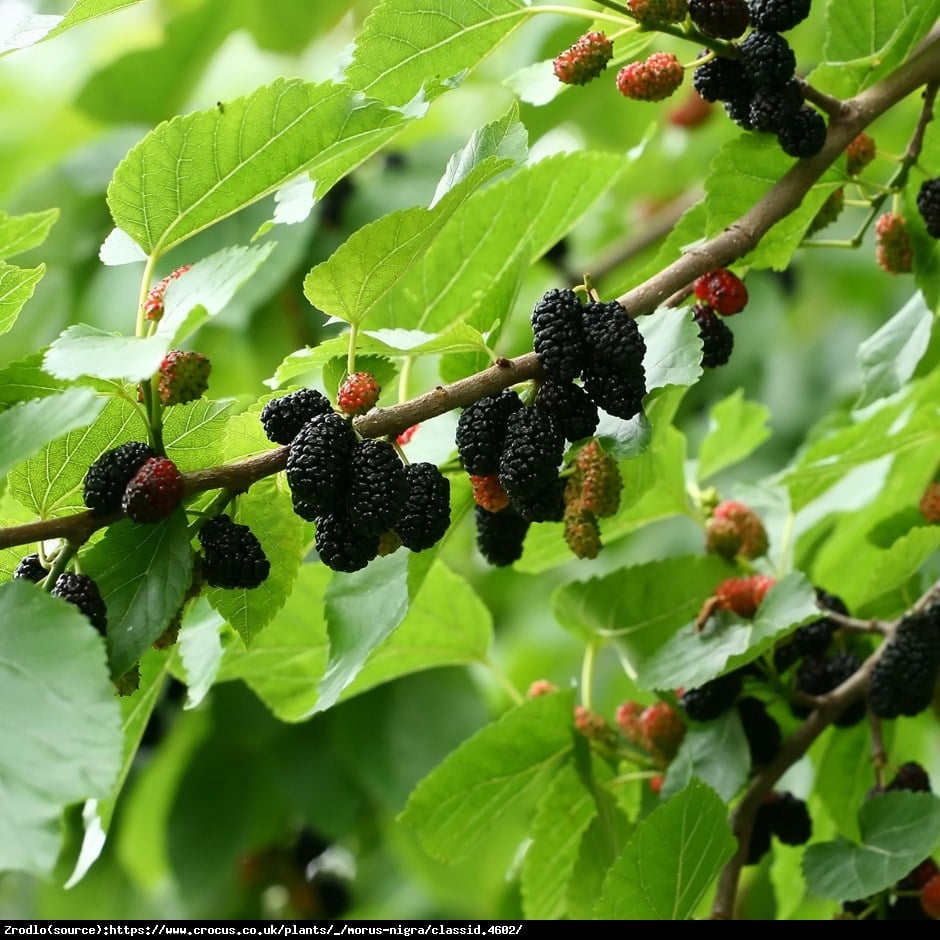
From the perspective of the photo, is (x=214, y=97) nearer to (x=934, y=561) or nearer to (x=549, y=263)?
(x=549, y=263)

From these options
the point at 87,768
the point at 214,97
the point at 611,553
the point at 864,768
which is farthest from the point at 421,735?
the point at 214,97

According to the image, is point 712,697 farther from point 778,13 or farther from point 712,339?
point 778,13

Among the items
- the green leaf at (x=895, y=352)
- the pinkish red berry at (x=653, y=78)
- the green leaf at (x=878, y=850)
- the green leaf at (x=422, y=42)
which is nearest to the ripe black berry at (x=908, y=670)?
the green leaf at (x=878, y=850)

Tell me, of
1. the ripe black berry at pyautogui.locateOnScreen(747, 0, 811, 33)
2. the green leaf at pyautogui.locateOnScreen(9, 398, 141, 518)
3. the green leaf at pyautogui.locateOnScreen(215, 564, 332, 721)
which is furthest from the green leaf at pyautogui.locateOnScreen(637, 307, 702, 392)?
the green leaf at pyautogui.locateOnScreen(215, 564, 332, 721)

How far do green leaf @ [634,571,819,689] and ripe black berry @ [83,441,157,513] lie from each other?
1.97ft

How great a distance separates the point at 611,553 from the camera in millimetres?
2568

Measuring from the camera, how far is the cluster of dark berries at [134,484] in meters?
0.89

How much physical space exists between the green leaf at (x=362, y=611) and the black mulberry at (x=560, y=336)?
0.85 feet

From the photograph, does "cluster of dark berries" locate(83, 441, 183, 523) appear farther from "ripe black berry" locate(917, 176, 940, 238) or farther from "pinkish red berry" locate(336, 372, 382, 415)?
"ripe black berry" locate(917, 176, 940, 238)

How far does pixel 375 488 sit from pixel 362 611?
267 mm

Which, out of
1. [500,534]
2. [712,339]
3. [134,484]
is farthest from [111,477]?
[712,339]

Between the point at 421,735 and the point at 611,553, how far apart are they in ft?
1.94

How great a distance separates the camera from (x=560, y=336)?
0.96 meters

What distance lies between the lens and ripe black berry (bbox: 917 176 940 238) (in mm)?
1237
